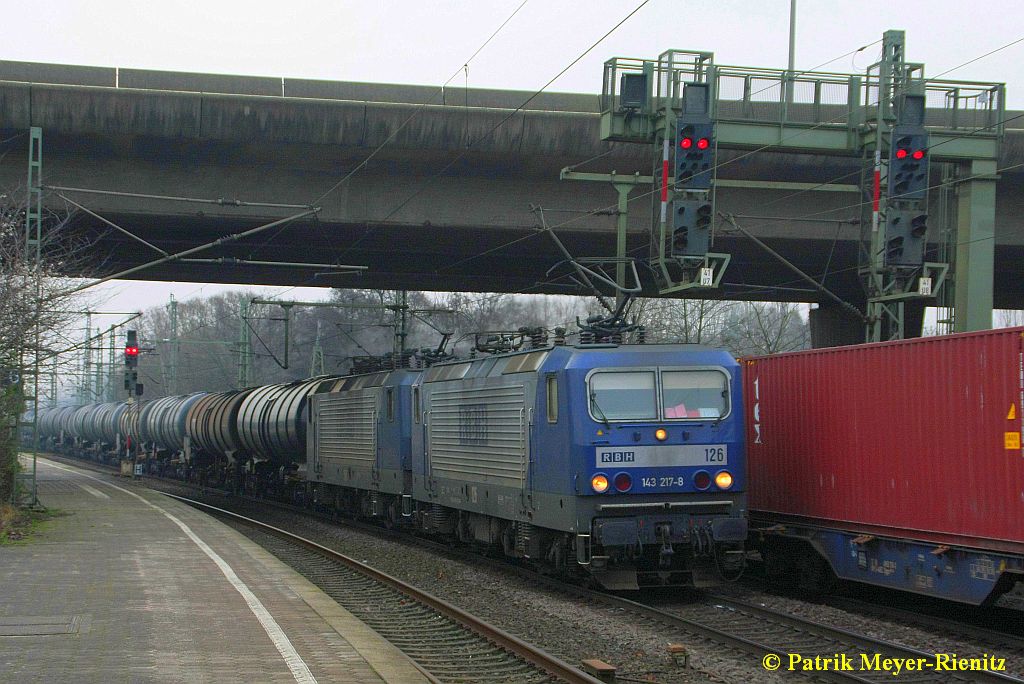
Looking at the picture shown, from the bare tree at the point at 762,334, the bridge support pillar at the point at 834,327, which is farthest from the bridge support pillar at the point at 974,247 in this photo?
the bare tree at the point at 762,334

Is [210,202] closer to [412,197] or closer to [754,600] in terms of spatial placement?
[412,197]

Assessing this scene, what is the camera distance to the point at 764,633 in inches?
456

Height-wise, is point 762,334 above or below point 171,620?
above

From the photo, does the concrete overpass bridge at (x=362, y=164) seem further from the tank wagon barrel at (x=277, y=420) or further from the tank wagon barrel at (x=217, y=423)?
the tank wagon barrel at (x=217, y=423)

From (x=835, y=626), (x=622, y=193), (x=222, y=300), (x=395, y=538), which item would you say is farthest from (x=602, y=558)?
(x=222, y=300)

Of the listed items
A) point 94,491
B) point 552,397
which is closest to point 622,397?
point 552,397

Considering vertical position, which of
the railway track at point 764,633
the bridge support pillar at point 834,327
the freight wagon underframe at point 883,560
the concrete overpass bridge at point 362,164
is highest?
the concrete overpass bridge at point 362,164

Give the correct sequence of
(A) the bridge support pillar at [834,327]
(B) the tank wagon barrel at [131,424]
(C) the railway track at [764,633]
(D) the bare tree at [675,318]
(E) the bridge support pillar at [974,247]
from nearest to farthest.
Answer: (C) the railway track at [764,633]
(E) the bridge support pillar at [974,247]
(A) the bridge support pillar at [834,327]
(D) the bare tree at [675,318]
(B) the tank wagon barrel at [131,424]

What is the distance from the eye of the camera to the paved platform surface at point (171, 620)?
8.84 metres

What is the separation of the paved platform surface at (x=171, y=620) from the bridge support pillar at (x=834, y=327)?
19528 millimetres

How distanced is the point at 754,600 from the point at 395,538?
10.4m

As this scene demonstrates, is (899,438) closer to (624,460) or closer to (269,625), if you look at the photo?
(624,460)

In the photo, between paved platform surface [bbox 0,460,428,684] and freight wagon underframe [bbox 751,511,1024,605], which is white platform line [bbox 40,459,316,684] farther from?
freight wagon underframe [bbox 751,511,1024,605]

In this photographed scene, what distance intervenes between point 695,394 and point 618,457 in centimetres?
127
